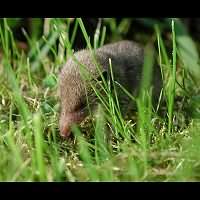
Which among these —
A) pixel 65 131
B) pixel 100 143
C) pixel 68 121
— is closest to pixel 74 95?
pixel 68 121

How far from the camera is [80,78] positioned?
385cm

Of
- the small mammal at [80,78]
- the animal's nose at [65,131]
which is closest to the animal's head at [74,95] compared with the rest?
the small mammal at [80,78]

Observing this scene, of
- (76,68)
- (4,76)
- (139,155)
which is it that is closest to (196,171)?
(139,155)

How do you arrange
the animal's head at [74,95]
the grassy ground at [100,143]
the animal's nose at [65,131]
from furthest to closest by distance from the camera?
the animal's head at [74,95] < the animal's nose at [65,131] < the grassy ground at [100,143]

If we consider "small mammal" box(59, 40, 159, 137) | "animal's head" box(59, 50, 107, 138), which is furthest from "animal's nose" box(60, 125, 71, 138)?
"animal's head" box(59, 50, 107, 138)

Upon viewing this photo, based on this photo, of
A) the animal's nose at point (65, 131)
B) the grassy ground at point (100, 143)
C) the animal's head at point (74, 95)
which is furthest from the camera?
the animal's head at point (74, 95)

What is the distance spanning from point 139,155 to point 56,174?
1.60ft

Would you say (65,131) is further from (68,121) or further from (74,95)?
(74,95)

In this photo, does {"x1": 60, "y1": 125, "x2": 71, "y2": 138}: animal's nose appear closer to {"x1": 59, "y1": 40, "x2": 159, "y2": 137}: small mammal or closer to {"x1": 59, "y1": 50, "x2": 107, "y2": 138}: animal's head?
{"x1": 59, "y1": 40, "x2": 159, "y2": 137}: small mammal

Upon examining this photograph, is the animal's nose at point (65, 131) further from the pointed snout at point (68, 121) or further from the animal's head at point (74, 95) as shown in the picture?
the animal's head at point (74, 95)

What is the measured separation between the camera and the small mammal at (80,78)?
12.4 ft

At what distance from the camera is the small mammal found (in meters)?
3.79

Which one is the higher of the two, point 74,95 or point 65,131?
point 74,95
